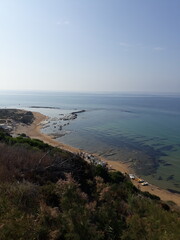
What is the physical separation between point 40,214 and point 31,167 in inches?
177

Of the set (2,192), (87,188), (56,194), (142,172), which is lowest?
(142,172)

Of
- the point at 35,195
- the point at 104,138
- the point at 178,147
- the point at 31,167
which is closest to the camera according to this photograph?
the point at 35,195

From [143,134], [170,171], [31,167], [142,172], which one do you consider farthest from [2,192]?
[143,134]

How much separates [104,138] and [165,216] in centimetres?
3457

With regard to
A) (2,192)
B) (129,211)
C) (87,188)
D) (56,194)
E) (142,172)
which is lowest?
(142,172)

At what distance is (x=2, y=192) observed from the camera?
610cm

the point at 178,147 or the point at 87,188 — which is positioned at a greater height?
the point at 87,188

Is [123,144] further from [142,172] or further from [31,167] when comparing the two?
[31,167]

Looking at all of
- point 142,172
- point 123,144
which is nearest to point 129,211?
Result: point 142,172

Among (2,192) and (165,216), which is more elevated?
(2,192)

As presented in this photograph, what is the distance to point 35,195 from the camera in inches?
264

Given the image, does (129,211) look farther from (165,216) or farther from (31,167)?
(31,167)

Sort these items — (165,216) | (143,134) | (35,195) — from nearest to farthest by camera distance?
(165,216)
(35,195)
(143,134)

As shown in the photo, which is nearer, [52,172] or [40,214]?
[40,214]
